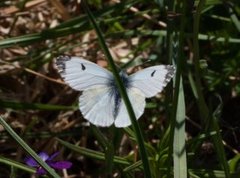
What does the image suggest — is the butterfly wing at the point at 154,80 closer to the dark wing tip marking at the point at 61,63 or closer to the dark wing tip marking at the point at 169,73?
the dark wing tip marking at the point at 169,73

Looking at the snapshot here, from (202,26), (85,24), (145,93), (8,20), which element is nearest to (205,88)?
(202,26)

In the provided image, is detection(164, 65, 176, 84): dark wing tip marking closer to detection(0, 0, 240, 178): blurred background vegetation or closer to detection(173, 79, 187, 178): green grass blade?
detection(173, 79, 187, 178): green grass blade

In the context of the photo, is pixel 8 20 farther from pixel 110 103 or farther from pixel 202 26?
pixel 110 103

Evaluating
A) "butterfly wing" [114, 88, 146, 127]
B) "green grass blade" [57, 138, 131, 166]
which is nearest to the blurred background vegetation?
"green grass blade" [57, 138, 131, 166]

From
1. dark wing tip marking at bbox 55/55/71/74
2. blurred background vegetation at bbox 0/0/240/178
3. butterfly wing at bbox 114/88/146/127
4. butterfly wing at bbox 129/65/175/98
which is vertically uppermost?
dark wing tip marking at bbox 55/55/71/74

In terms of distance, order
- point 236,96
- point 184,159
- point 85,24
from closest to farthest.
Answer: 1. point 184,159
2. point 85,24
3. point 236,96

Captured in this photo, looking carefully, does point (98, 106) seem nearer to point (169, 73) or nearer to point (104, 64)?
point (169, 73)
